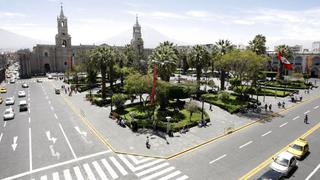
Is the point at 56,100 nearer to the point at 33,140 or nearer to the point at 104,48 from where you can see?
the point at 104,48

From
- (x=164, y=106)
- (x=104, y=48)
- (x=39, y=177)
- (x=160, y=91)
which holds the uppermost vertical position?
(x=104, y=48)

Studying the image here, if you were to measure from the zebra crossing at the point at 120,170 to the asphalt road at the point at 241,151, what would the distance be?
1.75 metres

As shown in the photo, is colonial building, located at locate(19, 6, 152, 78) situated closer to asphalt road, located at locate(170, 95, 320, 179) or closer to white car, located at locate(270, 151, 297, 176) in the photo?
asphalt road, located at locate(170, 95, 320, 179)

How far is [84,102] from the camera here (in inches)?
2351

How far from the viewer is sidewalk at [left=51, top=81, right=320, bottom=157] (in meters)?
32.4

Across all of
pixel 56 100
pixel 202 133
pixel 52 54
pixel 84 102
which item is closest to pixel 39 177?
pixel 202 133

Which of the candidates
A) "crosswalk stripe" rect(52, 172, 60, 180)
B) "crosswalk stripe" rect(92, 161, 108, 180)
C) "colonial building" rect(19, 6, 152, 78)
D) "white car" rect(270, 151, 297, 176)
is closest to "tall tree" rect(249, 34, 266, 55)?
"colonial building" rect(19, 6, 152, 78)

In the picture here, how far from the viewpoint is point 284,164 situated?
2586cm

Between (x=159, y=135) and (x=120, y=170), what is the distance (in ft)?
35.4

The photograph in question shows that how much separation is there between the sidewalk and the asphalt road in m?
2.22

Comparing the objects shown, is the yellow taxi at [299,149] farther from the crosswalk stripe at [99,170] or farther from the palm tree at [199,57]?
the palm tree at [199,57]

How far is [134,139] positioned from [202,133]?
387 inches

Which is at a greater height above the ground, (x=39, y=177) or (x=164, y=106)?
(x=164, y=106)

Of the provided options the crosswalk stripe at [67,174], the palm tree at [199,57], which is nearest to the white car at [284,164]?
the crosswalk stripe at [67,174]
